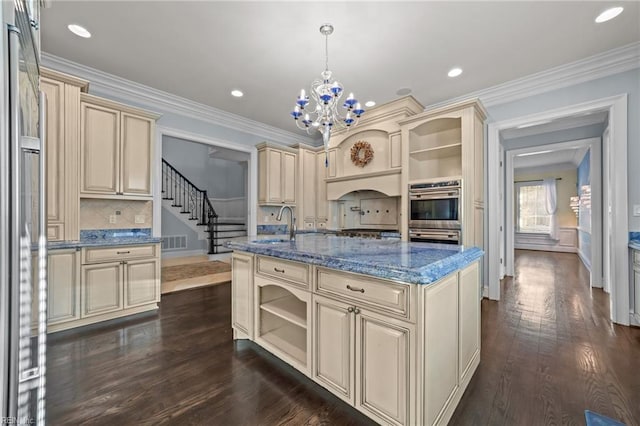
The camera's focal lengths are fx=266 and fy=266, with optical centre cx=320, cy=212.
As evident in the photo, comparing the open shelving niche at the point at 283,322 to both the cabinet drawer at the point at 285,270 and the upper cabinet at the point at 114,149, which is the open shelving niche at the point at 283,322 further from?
the upper cabinet at the point at 114,149

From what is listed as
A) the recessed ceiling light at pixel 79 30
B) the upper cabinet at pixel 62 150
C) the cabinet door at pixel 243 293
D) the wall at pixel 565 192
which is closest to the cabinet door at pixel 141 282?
the upper cabinet at pixel 62 150

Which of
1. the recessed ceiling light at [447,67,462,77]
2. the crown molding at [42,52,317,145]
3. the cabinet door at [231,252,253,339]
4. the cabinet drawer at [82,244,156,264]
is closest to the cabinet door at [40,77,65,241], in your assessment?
the cabinet drawer at [82,244,156,264]

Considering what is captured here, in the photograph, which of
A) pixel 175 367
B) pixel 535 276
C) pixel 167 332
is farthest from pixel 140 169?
pixel 535 276

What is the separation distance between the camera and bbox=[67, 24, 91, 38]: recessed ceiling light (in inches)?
99.5

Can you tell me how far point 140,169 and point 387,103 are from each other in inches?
142

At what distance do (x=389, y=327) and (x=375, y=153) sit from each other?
11.5 feet

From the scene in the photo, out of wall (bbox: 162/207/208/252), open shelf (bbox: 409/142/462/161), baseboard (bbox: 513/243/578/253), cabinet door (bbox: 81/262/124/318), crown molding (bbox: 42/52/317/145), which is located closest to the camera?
cabinet door (bbox: 81/262/124/318)

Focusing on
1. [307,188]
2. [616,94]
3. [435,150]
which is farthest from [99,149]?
[616,94]

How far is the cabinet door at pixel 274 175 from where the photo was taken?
16.2 feet

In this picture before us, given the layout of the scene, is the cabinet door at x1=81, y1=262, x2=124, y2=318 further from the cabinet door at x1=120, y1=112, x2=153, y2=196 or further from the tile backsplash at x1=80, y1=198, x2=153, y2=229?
the cabinet door at x1=120, y1=112, x2=153, y2=196

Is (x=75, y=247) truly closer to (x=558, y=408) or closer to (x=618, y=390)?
(x=558, y=408)

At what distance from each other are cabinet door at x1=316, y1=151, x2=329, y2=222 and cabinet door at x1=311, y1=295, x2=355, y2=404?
148 inches

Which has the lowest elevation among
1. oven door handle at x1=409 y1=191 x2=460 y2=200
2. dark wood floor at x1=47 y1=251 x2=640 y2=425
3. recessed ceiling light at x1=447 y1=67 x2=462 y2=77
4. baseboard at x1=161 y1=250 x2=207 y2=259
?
dark wood floor at x1=47 y1=251 x2=640 y2=425

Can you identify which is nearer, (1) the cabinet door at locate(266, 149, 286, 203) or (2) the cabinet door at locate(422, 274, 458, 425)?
(2) the cabinet door at locate(422, 274, 458, 425)
